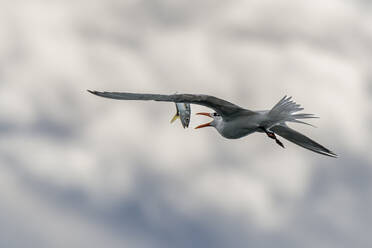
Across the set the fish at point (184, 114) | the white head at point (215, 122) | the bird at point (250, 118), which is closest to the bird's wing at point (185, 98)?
the bird at point (250, 118)

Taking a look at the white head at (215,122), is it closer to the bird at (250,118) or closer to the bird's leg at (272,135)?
the bird at (250,118)

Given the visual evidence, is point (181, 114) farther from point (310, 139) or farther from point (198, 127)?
point (310, 139)

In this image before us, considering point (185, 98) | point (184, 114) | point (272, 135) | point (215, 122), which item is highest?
point (184, 114)

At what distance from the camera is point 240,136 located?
2717 cm

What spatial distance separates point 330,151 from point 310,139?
1021mm

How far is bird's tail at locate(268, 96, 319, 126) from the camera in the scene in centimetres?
2531

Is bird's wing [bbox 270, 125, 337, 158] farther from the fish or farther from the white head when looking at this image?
the fish

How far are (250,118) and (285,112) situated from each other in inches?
56.2

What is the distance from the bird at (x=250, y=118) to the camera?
945 inches

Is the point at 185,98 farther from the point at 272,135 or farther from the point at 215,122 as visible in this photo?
the point at 215,122

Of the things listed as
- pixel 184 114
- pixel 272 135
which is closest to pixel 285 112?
pixel 272 135

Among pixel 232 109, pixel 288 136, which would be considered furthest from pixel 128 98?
pixel 288 136

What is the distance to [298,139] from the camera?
94.5 feet

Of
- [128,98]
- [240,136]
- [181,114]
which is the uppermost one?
[181,114]
